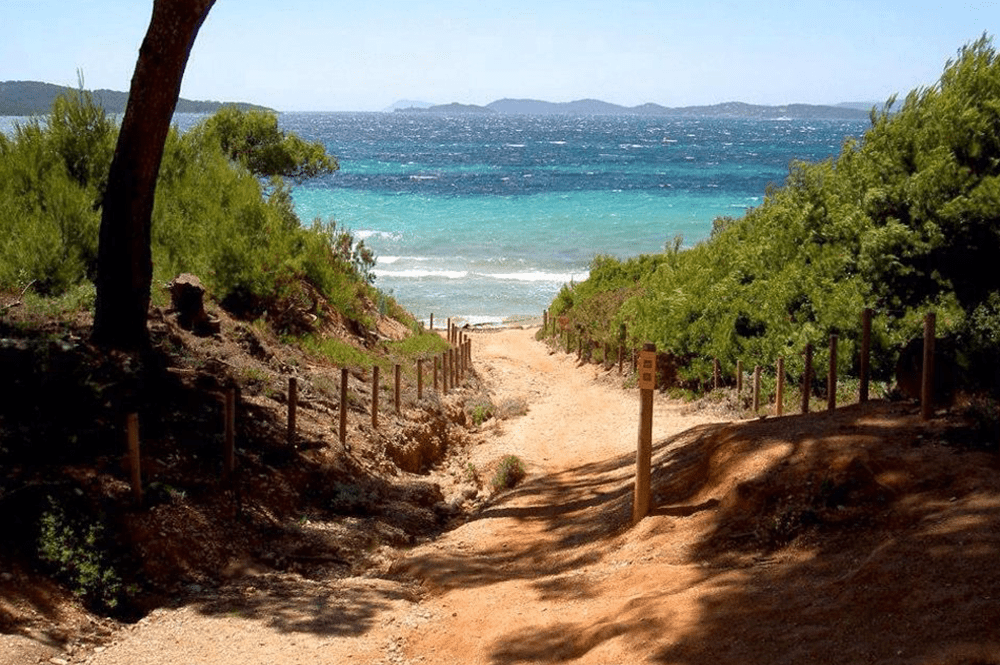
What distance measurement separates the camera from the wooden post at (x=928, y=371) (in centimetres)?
998

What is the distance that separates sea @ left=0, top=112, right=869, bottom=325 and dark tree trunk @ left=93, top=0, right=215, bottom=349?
28270 millimetres

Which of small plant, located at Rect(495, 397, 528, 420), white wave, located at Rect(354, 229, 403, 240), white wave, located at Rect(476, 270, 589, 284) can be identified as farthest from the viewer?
white wave, located at Rect(354, 229, 403, 240)

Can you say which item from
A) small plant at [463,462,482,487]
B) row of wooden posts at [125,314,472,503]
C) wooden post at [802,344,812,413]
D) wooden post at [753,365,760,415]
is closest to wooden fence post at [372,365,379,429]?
row of wooden posts at [125,314,472,503]

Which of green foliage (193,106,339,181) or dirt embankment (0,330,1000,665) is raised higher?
green foliage (193,106,339,181)

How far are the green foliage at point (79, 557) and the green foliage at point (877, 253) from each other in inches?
379

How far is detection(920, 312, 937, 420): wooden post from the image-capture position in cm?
998

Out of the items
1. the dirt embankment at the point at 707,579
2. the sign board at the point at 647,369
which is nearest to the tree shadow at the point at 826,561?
the dirt embankment at the point at 707,579

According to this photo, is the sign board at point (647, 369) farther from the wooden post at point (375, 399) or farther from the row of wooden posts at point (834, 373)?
the wooden post at point (375, 399)

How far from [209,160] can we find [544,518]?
41.5 feet

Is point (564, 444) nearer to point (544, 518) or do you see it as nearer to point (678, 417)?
point (678, 417)

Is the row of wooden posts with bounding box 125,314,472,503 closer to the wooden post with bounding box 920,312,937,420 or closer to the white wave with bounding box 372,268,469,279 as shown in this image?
the wooden post with bounding box 920,312,937,420

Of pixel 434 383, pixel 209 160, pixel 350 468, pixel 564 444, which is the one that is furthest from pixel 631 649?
pixel 209 160

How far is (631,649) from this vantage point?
695 centimetres

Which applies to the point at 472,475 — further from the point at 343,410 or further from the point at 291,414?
the point at 291,414
